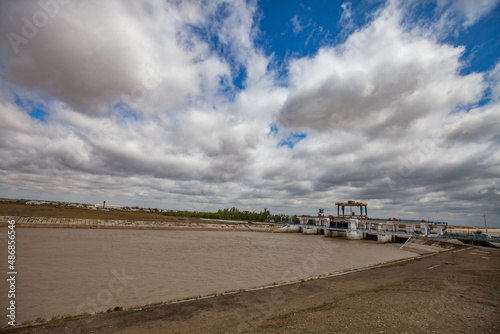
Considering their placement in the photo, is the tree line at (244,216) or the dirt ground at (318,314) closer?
the dirt ground at (318,314)

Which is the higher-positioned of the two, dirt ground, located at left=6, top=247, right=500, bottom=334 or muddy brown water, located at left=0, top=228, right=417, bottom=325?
dirt ground, located at left=6, top=247, right=500, bottom=334

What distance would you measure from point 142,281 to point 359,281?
1438 centimetres

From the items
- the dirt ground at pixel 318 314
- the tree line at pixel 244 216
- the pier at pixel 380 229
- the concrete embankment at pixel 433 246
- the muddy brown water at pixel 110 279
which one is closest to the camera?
the dirt ground at pixel 318 314

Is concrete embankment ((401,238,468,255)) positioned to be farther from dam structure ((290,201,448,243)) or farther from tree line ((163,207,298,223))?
tree line ((163,207,298,223))

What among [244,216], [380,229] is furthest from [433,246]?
[244,216]

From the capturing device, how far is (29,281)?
14.2 meters

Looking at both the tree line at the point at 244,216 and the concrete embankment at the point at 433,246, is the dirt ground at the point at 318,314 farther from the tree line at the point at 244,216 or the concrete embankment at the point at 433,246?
the tree line at the point at 244,216

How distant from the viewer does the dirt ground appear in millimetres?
7844

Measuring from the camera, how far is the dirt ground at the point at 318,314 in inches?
309

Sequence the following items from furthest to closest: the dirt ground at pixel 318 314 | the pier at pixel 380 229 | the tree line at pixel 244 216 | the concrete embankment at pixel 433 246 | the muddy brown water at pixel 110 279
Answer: the tree line at pixel 244 216 < the pier at pixel 380 229 < the concrete embankment at pixel 433 246 < the muddy brown water at pixel 110 279 < the dirt ground at pixel 318 314

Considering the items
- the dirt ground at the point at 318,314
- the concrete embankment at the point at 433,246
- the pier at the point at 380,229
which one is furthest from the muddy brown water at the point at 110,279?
the pier at the point at 380,229

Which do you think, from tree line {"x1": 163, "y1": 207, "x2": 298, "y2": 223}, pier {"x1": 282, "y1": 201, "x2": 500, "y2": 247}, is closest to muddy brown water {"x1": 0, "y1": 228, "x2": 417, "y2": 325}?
pier {"x1": 282, "y1": 201, "x2": 500, "y2": 247}

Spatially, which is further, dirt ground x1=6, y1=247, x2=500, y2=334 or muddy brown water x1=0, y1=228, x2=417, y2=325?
muddy brown water x1=0, y1=228, x2=417, y2=325

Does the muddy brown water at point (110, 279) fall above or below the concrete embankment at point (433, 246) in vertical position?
below
